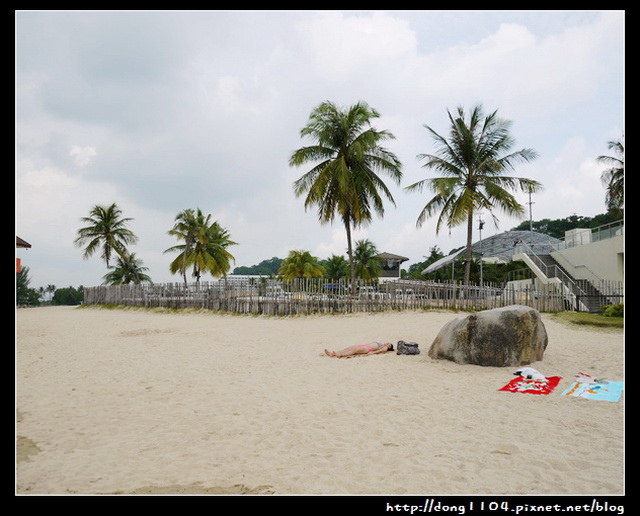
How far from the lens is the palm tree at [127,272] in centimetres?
3667

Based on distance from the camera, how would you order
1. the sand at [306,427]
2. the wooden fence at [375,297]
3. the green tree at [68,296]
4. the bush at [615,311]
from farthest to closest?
the green tree at [68,296] < the wooden fence at [375,297] < the bush at [615,311] < the sand at [306,427]

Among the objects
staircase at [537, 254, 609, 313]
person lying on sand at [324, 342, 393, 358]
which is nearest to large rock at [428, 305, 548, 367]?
person lying on sand at [324, 342, 393, 358]

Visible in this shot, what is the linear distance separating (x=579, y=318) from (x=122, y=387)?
551 inches

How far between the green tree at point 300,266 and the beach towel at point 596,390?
3075 centimetres

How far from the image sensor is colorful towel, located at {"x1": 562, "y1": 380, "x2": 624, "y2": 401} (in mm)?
5691

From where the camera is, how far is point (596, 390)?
19.7 ft

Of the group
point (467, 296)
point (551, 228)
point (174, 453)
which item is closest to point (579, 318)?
point (467, 296)

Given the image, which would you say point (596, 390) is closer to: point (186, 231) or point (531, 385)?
point (531, 385)

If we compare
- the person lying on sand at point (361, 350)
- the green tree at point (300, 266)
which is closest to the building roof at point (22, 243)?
the person lying on sand at point (361, 350)

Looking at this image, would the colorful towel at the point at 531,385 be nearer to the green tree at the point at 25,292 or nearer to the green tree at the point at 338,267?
the green tree at the point at 338,267

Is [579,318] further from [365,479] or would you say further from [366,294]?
[365,479]

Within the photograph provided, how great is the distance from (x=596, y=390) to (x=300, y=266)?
105 feet

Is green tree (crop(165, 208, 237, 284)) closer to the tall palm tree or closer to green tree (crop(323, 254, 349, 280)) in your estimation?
the tall palm tree

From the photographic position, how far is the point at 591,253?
Answer: 65.7 feet
